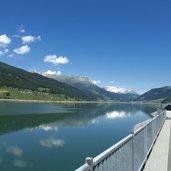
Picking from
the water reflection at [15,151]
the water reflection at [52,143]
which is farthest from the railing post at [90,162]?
the water reflection at [52,143]

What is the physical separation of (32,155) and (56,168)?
6643 millimetres

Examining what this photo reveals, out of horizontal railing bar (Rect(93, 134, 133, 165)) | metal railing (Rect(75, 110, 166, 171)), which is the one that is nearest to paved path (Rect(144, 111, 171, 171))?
metal railing (Rect(75, 110, 166, 171))

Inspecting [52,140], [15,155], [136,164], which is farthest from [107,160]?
[52,140]

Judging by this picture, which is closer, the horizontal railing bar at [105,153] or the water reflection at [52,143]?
the horizontal railing bar at [105,153]

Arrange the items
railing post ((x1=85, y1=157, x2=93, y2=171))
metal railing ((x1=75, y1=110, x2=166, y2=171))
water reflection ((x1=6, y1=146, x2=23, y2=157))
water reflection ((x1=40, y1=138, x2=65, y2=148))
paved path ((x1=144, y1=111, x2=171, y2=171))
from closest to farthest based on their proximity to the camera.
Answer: railing post ((x1=85, y1=157, x2=93, y2=171)) → metal railing ((x1=75, y1=110, x2=166, y2=171)) → paved path ((x1=144, y1=111, x2=171, y2=171)) → water reflection ((x1=6, y1=146, x2=23, y2=157)) → water reflection ((x1=40, y1=138, x2=65, y2=148))

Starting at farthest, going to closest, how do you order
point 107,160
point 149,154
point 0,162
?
point 0,162 → point 149,154 → point 107,160

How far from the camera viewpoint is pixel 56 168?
24938 millimetres

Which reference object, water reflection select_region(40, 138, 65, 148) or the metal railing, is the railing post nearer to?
the metal railing

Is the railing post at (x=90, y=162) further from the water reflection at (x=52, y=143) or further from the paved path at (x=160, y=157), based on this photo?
the water reflection at (x=52, y=143)

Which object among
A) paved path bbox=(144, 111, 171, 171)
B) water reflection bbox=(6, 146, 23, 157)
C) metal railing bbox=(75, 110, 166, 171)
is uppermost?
metal railing bbox=(75, 110, 166, 171)

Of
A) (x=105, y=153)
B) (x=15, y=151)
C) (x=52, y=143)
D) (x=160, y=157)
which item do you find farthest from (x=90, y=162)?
(x=52, y=143)

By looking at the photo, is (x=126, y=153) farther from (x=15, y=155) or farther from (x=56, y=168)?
(x=15, y=155)

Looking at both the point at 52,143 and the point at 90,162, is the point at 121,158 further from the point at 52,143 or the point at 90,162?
the point at 52,143

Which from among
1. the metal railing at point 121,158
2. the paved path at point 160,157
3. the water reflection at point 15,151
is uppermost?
the metal railing at point 121,158
